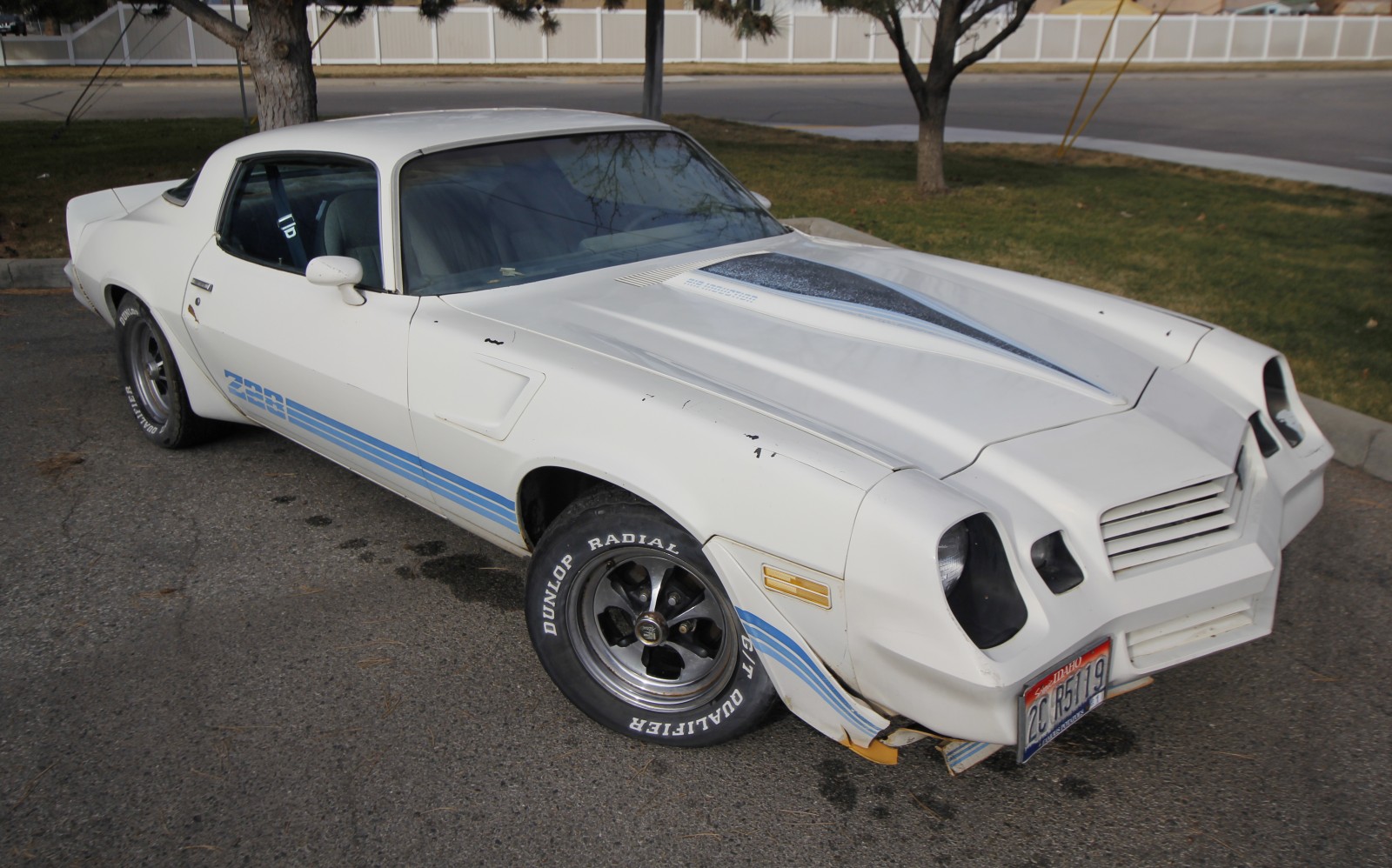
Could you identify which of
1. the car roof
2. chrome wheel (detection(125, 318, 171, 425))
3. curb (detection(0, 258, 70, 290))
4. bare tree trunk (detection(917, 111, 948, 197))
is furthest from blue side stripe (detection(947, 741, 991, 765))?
bare tree trunk (detection(917, 111, 948, 197))

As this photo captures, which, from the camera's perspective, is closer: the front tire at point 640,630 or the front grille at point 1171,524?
the front grille at point 1171,524

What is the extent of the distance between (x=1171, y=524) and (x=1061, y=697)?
1.78 ft

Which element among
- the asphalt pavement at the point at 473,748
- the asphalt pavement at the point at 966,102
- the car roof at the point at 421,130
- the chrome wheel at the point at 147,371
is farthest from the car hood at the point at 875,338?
the asphalt pavement at the point at 966,102

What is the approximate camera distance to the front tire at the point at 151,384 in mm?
4527

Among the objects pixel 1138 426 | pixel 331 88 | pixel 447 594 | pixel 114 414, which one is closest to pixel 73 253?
pixel 114 414

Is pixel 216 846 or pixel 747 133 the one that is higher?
pixel 747 133

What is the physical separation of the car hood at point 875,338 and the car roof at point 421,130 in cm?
64

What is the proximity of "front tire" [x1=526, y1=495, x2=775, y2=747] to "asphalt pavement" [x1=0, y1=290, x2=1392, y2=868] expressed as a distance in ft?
0.36

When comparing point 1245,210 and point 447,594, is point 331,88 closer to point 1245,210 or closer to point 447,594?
point 1245,210

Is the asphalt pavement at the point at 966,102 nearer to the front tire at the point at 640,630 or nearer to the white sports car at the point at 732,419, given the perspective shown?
the white sports car at the point at 732,419

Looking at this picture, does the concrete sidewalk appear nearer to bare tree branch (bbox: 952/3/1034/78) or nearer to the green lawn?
the green lawn

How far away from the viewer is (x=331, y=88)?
73.6 ft

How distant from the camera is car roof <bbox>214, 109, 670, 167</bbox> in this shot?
3691 millimetres

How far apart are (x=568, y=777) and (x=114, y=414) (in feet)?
11.6
